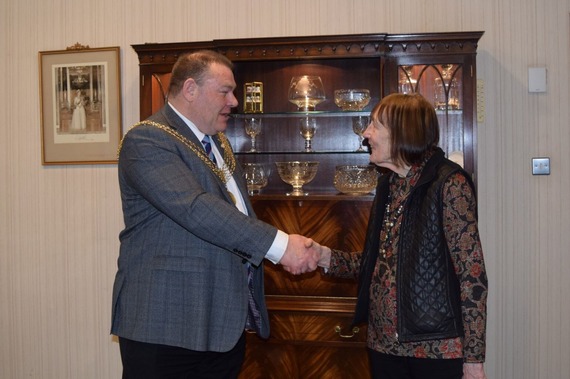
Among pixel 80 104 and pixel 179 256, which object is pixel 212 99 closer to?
pixel 179 256

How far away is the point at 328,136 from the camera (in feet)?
10.5

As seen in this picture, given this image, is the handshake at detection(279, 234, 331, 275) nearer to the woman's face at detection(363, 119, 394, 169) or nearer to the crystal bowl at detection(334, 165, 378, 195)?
the woman's face at detection(363, 119, 394, 169)

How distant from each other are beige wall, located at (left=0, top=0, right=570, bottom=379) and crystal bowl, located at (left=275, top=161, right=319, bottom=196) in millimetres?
761

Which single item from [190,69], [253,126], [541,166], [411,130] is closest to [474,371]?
[411,130]

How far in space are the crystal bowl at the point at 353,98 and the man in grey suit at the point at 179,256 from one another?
111 cm

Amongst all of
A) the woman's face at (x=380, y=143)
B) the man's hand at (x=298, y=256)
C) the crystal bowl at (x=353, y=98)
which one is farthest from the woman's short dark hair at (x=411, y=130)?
the crystal bowl at (x=353, y=98)

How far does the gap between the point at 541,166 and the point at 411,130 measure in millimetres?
1351

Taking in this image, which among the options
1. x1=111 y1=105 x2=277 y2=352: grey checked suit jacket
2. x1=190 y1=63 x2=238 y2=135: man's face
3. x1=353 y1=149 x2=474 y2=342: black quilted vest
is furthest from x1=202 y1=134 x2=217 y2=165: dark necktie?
x1=353 y1=149 x2=474 y2=342: black quilted vest

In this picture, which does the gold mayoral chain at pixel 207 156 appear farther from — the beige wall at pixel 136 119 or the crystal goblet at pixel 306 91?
the beige wall at pixel 136 119

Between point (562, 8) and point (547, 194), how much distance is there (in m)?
0.93

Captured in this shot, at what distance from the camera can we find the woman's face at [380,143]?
2.08 m

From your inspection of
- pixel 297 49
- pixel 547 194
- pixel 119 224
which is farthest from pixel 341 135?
pixel 119 224

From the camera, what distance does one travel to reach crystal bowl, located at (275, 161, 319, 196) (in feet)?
9.96

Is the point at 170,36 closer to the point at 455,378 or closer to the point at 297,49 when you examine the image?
the point at 297,49
